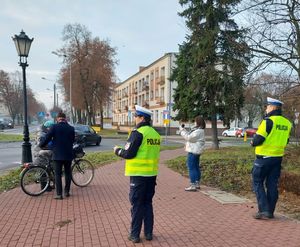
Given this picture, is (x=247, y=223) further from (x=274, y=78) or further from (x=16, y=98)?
(x=16, y=98)

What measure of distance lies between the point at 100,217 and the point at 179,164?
768cm

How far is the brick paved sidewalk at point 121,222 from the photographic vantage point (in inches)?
200

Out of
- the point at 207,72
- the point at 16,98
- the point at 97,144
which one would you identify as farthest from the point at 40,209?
the point at 16,98

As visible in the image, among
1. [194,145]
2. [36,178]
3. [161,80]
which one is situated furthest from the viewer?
[161,80]

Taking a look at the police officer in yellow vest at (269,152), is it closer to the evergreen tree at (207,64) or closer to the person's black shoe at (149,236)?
the person's black shoe at (149,236)

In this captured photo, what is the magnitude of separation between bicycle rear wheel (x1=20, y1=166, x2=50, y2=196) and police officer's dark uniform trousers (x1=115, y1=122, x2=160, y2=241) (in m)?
3.66

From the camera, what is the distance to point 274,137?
611cm

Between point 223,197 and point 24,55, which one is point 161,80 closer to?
point 24,55

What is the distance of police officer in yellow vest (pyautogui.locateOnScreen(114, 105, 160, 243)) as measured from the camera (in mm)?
5016

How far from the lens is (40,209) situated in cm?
684

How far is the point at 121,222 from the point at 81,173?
11.7ft

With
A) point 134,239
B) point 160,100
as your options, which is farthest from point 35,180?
point 160,100

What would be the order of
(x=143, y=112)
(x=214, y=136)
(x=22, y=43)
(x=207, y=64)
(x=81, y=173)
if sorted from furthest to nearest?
1. (x=214, y=136)
2. (x=207, y=64)
3. (x=22, y=43)
4. (x=81, y=173)
5. (x=143, y=112)

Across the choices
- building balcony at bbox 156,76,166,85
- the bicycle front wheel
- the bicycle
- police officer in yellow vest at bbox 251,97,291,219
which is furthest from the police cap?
building balcony at bbox 156,76,166,85
